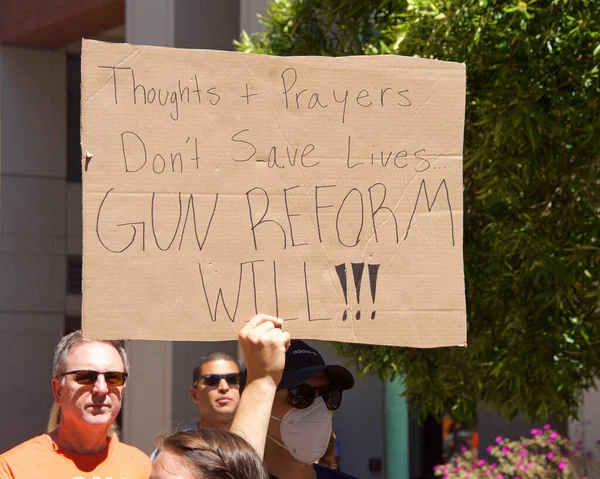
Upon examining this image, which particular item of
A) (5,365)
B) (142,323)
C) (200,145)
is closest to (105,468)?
(142,323)

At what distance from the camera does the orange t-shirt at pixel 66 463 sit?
3260mm

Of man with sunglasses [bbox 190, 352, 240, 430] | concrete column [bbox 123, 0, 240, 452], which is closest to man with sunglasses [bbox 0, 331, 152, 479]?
man with sunglasses [bbox 190, 352, 240, 430]

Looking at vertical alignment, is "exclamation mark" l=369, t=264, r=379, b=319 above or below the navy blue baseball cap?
above

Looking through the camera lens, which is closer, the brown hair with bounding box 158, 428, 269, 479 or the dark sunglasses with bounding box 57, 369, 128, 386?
the brown hair with bounding box 158, 428, 269, 479

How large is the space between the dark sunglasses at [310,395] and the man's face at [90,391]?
593 millimetres

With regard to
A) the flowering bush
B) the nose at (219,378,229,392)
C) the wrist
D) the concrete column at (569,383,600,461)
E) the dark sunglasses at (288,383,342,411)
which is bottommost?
the flowering bush

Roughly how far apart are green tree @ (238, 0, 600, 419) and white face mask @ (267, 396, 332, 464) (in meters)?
2.94

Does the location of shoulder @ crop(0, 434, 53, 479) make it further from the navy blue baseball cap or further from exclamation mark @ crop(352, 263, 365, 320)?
exclamation mark @ crop(352, 263, 365, 320)

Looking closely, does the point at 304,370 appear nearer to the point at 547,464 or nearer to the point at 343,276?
the point at 343,276

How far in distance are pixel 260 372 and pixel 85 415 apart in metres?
0.87

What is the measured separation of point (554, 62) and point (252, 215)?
363 cm

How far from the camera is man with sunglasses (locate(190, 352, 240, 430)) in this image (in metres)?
5.06

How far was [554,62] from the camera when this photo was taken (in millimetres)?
6121

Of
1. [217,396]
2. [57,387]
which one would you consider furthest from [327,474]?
[217,396]
